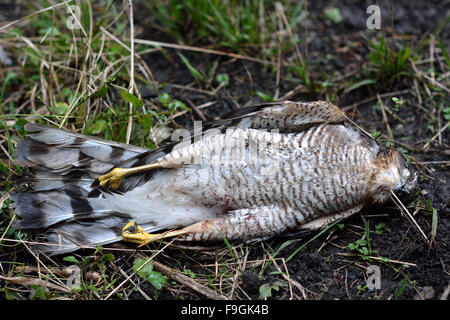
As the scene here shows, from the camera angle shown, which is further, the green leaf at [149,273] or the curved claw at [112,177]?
the curved claw at [112,177]

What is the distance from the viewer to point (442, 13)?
514 cm

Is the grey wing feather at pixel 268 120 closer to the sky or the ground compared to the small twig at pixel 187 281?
closer to the sky

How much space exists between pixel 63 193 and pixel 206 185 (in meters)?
0.96

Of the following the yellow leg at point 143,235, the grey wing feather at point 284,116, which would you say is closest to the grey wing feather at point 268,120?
the grey wing feather at point 284,116

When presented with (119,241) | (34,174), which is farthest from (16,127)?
(119,241)

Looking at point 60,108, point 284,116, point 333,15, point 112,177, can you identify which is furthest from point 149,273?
point 333,15

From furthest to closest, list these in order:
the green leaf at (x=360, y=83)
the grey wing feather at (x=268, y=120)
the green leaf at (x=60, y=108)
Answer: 1. the green leaf at (x=360, y=83)
2. the green leaf at (x=60, y=108)
3. the grey wing feather at (x=268, y=120)

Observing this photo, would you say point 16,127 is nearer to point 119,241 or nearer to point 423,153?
point 119,241

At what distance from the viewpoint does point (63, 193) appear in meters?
3.12

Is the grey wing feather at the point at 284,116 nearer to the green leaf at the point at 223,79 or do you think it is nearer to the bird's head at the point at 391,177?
the bird's head at the point at 391,177

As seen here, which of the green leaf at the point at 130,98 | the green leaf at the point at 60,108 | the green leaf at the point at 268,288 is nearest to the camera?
the green leaf at the point at 268,288

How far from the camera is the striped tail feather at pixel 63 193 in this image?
122 inches

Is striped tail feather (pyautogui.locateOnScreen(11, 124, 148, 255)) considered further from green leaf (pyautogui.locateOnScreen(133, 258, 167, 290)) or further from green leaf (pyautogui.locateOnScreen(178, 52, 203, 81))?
green leaf (pyautogui.locateOnScreen(178, 52, 203, 81))

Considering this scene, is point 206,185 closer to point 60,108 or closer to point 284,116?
point 284,116
